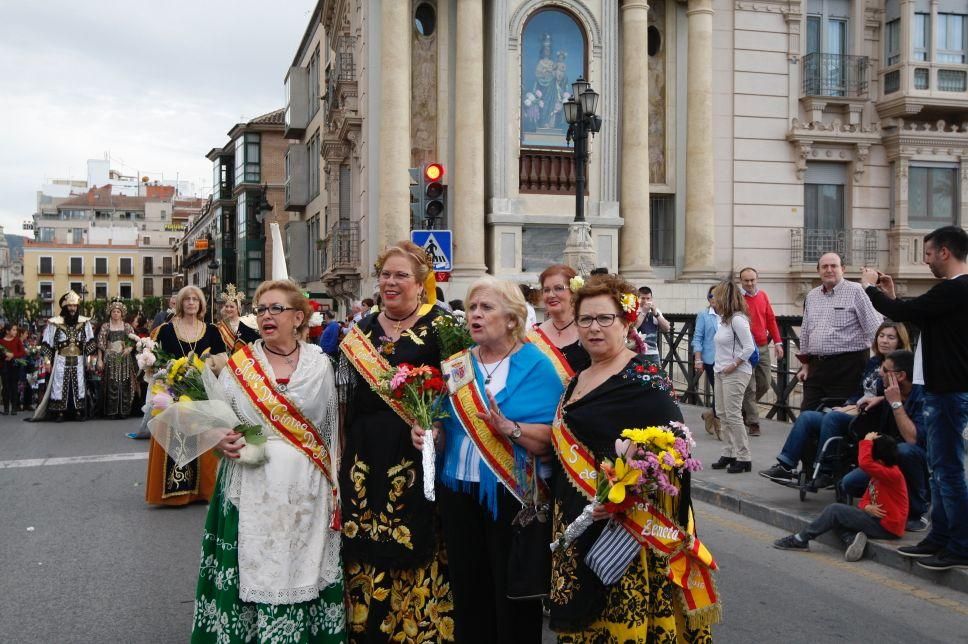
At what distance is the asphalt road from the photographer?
554cm

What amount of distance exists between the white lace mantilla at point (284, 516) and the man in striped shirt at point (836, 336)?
6256mm

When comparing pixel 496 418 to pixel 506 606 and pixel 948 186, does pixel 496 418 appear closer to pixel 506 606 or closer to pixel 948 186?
pixel 506 606

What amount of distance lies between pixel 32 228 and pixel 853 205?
404ft

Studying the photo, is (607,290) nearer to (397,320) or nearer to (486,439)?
(486,439)

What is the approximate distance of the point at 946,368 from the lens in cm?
624

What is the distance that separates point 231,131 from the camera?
193 feet

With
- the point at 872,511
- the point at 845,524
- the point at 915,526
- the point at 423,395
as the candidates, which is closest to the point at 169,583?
the point at 423,395

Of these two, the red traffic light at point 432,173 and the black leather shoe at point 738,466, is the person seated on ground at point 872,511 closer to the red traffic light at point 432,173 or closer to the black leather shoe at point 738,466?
the black leather shoe at point 738,466

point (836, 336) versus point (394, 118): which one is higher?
point (394, 118)

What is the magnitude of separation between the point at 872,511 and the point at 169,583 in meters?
5.30

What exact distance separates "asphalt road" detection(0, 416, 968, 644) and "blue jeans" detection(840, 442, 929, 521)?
0.57m

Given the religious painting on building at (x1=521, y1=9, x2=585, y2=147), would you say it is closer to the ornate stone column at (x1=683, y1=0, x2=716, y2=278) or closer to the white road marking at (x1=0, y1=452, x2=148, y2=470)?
the ornate stone column at (x1=683, y1=0, x2=716, y2=278)

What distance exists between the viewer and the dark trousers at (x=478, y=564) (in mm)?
4293

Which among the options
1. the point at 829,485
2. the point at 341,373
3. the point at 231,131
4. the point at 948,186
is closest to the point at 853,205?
the point at 948,186
